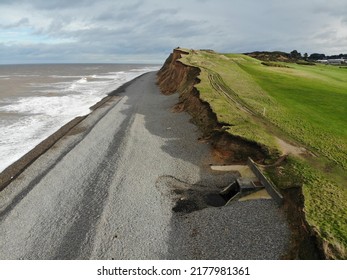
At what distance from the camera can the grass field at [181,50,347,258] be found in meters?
12.8

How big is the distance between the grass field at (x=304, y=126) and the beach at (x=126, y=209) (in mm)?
1929

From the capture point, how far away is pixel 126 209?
16.0 metres

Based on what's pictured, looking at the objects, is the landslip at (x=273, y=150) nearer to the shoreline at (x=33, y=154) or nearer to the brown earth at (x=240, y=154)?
the brown earth at (x=240, y=154)

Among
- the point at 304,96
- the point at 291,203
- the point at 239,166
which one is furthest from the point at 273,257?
the point at 304,96

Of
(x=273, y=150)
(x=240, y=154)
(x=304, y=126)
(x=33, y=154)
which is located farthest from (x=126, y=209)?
(x=304, y=126)

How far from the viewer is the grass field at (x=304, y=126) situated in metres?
12.8

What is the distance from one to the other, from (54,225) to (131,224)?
385cm

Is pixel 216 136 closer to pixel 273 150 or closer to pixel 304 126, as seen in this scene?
pixel 273 150

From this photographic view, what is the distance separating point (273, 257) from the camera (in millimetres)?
11672

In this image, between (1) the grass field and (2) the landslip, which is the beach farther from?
(1) the grass field

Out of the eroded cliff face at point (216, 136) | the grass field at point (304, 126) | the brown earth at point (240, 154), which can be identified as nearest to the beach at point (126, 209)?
the brown earth at point (240, 154)

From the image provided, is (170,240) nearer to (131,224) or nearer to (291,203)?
(131,224)

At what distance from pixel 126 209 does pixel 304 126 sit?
1486 centimetres
